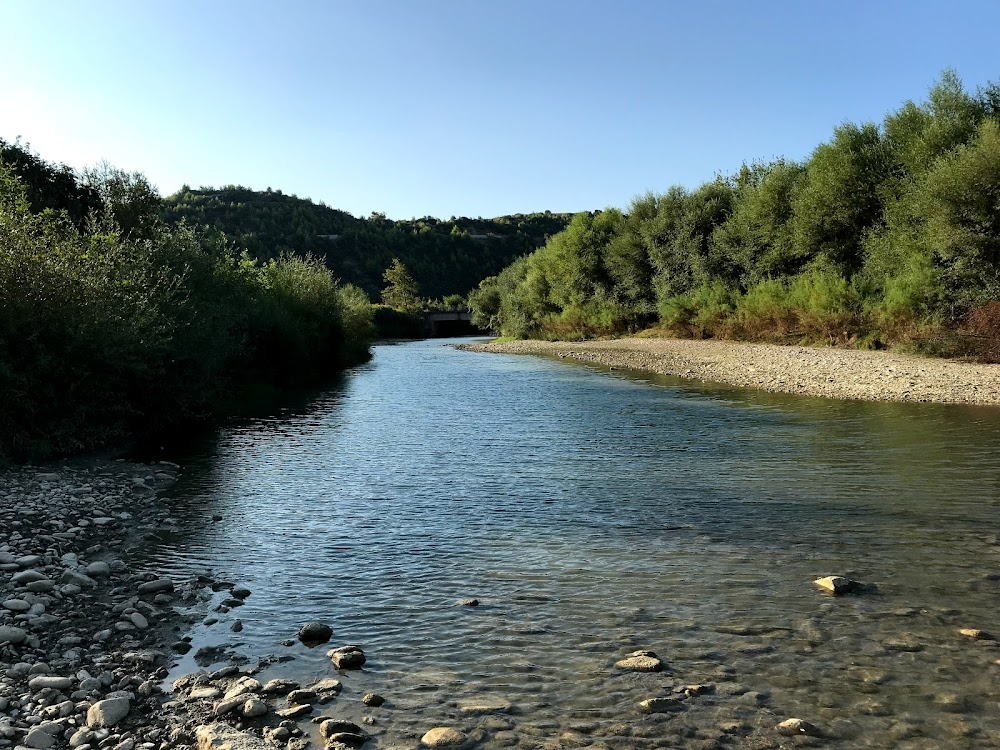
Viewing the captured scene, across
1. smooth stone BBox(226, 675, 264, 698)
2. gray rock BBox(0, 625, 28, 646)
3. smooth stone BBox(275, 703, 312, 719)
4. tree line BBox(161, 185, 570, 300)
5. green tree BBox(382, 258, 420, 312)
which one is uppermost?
tree line BBox(161, 185, 570, 300)

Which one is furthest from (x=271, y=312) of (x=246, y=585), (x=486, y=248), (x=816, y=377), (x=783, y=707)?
(x=486, y=248)

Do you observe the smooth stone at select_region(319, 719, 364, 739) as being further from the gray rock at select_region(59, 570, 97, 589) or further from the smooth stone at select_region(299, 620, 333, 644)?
the gray rock at select_region(59, 570, 97, 589)

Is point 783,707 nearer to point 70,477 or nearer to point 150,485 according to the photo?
point 150,485

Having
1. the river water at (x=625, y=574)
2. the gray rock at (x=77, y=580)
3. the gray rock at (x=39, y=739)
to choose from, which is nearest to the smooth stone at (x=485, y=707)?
the river water at (x=625, y=574)

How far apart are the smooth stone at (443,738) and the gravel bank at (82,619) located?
190cm

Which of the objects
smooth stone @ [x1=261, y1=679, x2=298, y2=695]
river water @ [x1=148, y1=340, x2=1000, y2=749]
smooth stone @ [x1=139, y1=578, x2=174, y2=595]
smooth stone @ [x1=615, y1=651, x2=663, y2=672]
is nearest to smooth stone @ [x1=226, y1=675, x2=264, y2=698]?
smooth stone @ [x1=261, y1=679, x2=298, y2=695]

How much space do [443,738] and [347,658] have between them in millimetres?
1710

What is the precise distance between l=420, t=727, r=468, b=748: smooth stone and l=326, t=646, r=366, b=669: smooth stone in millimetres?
1468

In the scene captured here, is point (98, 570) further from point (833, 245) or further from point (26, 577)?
point (833, 245)

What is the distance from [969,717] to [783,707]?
4.53 feet

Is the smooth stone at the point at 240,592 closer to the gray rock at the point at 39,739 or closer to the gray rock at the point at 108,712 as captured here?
the gray rock at the point at 108,712

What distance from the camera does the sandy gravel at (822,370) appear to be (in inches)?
1031

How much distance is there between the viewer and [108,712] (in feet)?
19.5

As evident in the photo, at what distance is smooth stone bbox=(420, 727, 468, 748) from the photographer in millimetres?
5703
